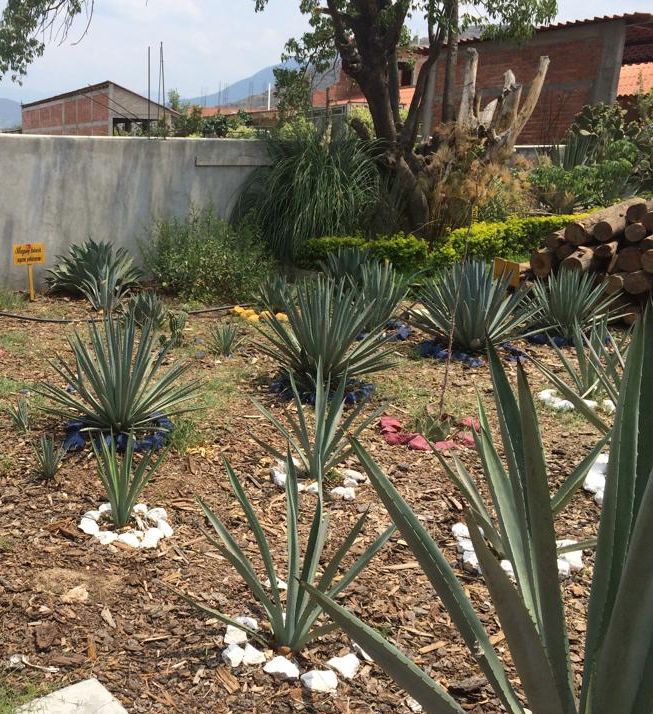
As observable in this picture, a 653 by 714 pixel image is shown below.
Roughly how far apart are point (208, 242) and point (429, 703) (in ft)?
26.0

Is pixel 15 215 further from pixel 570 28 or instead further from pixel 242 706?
pixel 570 28

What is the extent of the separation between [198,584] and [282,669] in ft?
2.15

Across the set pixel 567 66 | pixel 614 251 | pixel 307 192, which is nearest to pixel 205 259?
pixel 307 192

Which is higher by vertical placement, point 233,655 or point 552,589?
point 552,589

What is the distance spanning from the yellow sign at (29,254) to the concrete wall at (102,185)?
0.52 m

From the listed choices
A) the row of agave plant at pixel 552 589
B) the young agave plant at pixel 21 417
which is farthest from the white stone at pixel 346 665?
the young agave plant at pixel 21 417

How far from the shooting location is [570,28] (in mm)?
18281

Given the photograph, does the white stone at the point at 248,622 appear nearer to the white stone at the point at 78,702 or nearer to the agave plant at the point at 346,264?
the white stone at the point at 78,702

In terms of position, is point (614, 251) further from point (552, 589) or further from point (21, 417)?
point (552, 589)

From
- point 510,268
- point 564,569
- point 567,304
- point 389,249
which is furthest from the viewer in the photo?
point 389,249

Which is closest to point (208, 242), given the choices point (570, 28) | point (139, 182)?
point (139, 182)

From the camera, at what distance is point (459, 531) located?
3521mm

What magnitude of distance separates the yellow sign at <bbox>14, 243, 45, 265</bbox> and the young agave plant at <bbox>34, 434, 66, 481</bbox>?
4.79 metres

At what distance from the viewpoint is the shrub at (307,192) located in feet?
33.1
